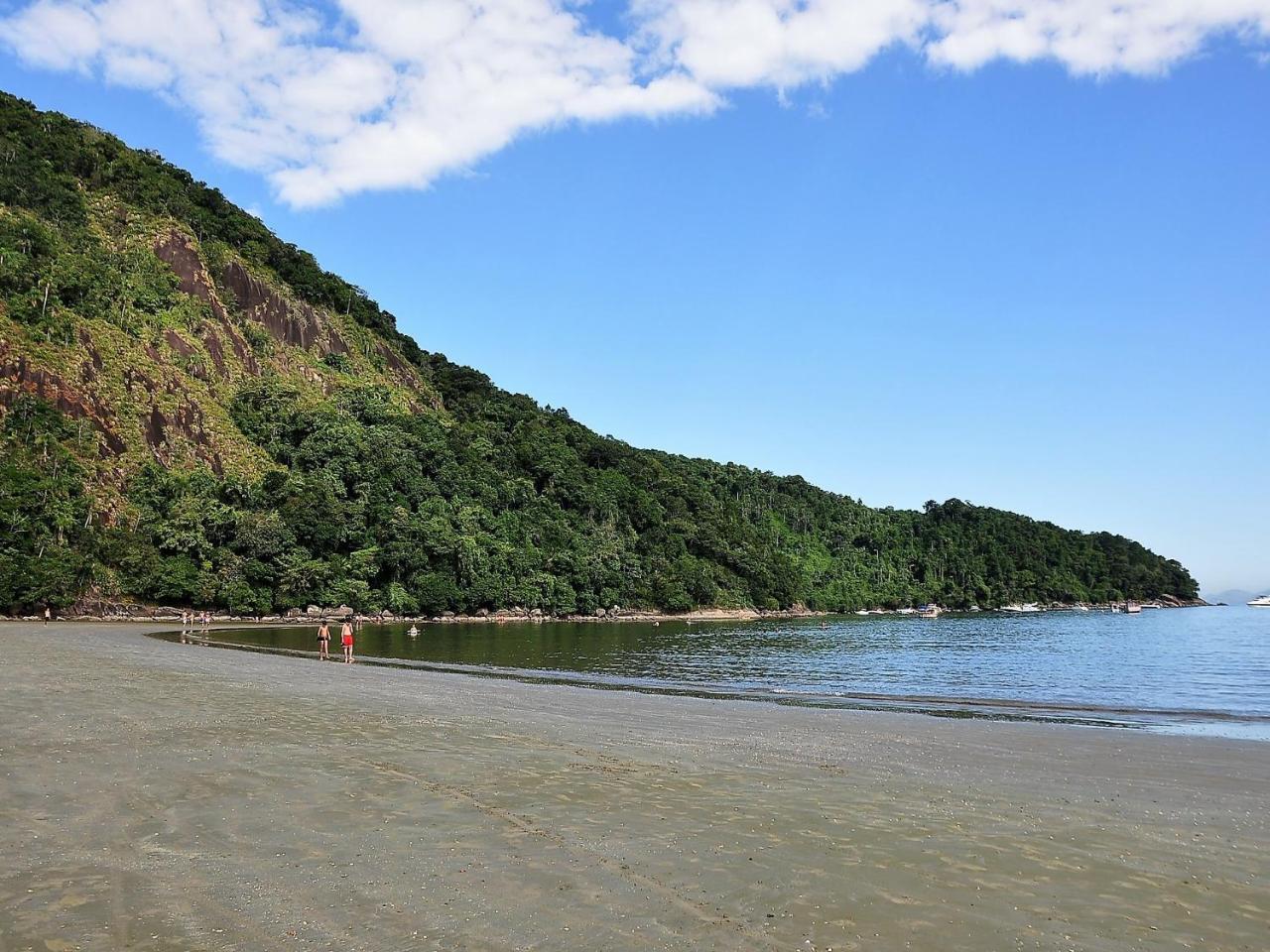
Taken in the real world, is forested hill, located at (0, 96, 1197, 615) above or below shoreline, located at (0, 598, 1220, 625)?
above

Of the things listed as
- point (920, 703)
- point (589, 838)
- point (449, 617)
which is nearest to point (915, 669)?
point (920, 703)

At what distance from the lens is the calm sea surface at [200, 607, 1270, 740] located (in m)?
31.1

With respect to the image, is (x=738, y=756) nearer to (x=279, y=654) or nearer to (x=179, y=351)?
(x=279, y=654)

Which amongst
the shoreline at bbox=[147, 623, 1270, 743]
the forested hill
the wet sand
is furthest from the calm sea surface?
the forested hill

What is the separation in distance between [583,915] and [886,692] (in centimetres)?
3243

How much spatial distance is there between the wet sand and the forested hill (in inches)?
2781

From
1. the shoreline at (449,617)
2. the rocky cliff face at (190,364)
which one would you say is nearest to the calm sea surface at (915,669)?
the shoreline at (449,617)

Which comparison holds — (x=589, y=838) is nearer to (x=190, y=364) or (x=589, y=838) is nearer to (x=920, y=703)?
(x=920, y=703)

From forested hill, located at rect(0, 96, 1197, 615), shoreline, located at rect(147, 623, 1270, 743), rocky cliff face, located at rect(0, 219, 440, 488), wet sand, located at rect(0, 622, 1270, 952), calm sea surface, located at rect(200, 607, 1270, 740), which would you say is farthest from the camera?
rocky cliff face, located at rect(0, 219, 440, 488)

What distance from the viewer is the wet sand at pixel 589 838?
703 cm

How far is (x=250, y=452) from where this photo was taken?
369 feet

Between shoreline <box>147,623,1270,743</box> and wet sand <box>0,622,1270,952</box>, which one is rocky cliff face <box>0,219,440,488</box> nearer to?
shoreline <box>147,623,1270,743</box>

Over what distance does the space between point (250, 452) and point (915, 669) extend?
95928mm

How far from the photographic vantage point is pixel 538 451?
160 metres
